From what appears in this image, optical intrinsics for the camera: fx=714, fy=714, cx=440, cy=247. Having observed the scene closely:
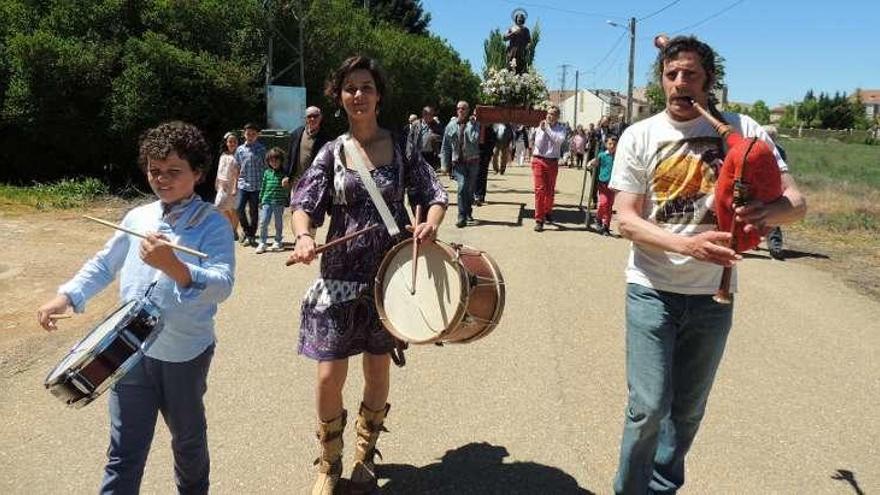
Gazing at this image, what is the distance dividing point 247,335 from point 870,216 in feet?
45.3

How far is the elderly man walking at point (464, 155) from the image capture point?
11539 millimetres

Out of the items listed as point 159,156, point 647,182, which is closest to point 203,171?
point 159,156

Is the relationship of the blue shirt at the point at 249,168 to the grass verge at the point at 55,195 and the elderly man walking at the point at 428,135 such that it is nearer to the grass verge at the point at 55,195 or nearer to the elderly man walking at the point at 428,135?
the elderly man walking at the point at 428,135

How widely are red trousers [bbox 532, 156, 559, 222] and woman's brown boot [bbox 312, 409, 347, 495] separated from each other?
796cm

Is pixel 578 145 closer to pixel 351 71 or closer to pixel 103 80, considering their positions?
pixel 103 80

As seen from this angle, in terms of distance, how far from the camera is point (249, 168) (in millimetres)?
9969

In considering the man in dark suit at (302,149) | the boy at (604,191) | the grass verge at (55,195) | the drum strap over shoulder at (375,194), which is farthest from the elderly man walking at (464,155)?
the drum strap over shoulder at (375,194)

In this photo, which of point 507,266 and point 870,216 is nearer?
point 507,266

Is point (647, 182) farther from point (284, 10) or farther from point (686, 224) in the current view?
point (284, 10)

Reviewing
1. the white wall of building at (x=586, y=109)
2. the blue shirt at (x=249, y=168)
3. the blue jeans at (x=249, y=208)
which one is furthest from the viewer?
the white wall of building at (x=586, y=109)

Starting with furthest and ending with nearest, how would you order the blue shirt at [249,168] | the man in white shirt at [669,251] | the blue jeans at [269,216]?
the blue shirt at [249,168]
the blue jeans at [269,216]
the man in white shirt at [669,251]

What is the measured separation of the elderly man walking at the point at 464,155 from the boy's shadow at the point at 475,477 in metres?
7.88

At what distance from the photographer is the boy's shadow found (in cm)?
346

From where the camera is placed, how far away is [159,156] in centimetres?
263
